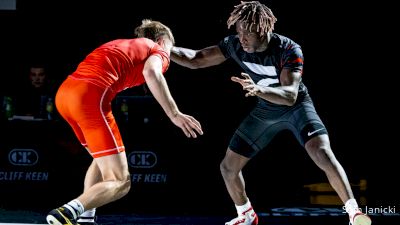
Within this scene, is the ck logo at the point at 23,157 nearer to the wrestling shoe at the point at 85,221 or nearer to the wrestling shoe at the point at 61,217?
the wrestling shoe at the point at 85,221

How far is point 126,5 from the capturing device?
323 inches

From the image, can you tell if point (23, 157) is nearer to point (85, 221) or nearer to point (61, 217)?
point (85, 221)

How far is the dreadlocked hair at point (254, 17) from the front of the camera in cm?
459

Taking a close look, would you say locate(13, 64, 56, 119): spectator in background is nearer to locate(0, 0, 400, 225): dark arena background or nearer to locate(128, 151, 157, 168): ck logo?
locate(0, 0, 400, 225): dark arena background

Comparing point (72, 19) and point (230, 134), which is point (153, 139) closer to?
point (230, 134)

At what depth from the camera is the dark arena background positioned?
6309 millimetres

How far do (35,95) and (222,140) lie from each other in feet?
7.24

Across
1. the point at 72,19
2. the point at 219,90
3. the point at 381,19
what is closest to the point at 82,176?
the point at 219,90

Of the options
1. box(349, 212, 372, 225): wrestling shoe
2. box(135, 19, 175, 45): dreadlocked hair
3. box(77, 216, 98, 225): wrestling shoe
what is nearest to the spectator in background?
box(77, 216, 98, 225): wrestling shoe

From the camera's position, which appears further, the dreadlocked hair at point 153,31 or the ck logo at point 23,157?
the ck logo at point 23,157

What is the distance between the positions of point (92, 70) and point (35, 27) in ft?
15.8

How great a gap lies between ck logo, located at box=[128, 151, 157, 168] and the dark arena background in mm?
10

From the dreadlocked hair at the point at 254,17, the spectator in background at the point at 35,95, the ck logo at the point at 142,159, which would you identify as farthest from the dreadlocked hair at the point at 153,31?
the spectator in background at the point at 35,95

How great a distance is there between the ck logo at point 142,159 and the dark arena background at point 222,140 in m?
0.01
